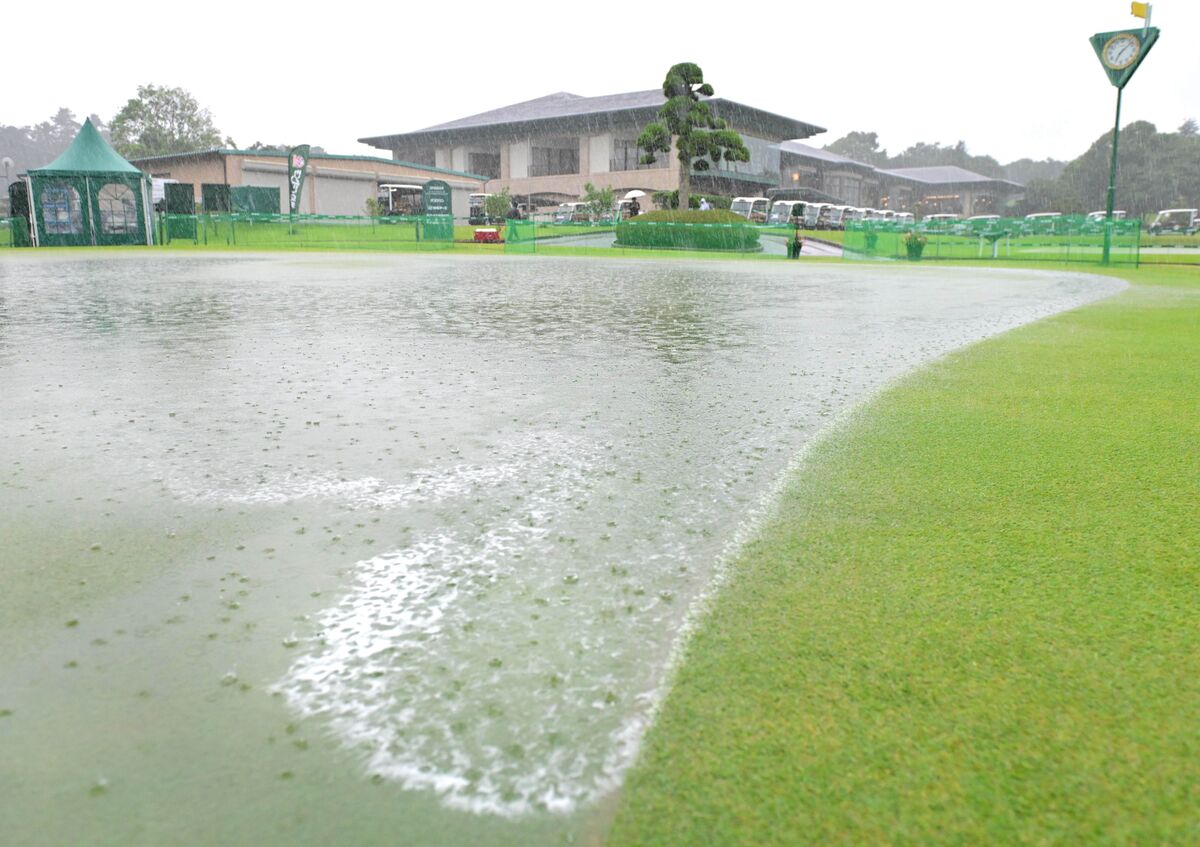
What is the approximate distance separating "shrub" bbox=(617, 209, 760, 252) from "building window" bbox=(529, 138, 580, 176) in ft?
114

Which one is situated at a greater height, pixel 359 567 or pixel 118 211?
pixel 118 211

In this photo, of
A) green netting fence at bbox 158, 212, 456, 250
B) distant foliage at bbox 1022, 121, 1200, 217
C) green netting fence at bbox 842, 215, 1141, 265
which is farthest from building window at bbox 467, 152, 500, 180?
distant foliage at bbox 1022, 121, 1200, 217

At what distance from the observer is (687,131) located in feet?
128

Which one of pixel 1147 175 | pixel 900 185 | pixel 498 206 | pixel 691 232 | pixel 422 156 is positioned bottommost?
pixel 691 232

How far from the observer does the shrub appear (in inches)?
1371

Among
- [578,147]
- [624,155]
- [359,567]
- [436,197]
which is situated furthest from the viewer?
[578,147]

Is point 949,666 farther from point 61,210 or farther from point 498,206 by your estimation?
point 498,206

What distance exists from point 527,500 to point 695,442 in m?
1.31

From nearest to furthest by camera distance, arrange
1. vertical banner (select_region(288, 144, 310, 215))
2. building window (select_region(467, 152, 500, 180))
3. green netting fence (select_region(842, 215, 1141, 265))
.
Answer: green netting fence (select_region(842, 215, 1141, 265))
vertical banner (select_region(288, 144, 310, 215))
building window (select_region(467, 152, 500, 180))

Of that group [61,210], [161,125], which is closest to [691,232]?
[61,210]

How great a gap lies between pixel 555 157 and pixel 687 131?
35.5 metres

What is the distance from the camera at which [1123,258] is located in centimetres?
2783

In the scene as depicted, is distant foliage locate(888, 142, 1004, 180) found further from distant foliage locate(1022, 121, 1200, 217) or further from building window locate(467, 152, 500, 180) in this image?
building window locate(467, 152, 500, 180)

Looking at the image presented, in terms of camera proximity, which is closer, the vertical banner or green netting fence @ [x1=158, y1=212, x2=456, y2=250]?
green netting fence @ [x1=158, y1=212, x2=456, y2=250]
